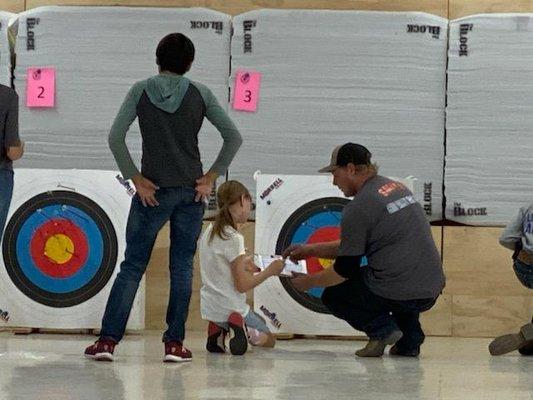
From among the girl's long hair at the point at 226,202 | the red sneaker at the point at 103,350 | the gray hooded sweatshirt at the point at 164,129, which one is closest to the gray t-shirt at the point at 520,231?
the girl's long hair at the point at 226,202

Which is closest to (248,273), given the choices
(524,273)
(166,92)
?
(166,92)

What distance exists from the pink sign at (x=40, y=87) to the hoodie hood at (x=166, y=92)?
152 centimetres

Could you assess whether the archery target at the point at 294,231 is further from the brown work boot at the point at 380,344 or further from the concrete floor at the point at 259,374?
the brown work boot at the point at 380,344

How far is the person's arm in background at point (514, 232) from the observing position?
5191mm

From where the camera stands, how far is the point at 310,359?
4648 mm

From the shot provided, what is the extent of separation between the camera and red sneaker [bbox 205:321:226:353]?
15.9 feet

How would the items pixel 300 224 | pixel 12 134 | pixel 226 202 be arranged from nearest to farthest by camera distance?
1. pixel 12 134
2. pixel 226 202
3. pixel 300 224

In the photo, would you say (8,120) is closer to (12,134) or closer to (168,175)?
(12,134)

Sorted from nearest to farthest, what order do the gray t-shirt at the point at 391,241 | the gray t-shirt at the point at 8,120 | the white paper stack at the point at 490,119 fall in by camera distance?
the gray t-shirt at the point at 8,120 → the gray t-shirt at the point at 391,241 → the white paper stack at the point at 490,119

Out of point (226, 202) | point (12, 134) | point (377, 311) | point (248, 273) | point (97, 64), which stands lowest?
point (377, 311)

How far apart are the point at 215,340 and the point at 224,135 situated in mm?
827

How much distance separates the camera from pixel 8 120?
4555 millimetres

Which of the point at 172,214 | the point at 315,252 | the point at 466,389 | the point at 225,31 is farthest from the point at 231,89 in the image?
the point at 466,389

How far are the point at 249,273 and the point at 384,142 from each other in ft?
3.57
